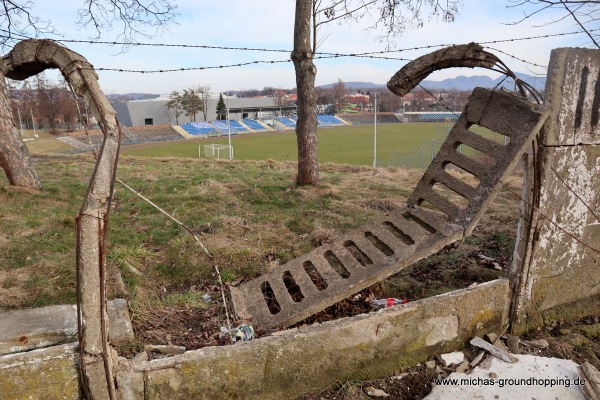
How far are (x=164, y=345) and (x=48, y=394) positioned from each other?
0.93 metres

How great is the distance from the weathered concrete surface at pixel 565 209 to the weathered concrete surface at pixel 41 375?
3.60 metres

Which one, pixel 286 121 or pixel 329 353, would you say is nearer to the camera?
pixel 329 353

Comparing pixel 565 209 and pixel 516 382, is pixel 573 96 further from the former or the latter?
pixel 516 382

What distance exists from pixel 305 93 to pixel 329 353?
6.53 meters

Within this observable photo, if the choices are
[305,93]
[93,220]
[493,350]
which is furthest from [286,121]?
[93,220]

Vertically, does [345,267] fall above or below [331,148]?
above

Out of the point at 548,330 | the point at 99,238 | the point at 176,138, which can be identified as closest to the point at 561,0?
the point at 548,330

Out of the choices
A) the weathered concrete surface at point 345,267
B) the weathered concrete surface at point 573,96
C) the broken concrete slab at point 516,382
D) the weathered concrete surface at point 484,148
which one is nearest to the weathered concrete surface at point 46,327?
the weathered concrete surface at point 345,267

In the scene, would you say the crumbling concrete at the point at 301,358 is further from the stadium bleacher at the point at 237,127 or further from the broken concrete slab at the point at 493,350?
the stadium bleacher at the point at 237,127

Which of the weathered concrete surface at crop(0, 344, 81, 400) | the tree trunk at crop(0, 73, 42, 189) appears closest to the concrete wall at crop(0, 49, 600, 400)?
the weathered concrete surface at crop(0, 344, 81, 400)

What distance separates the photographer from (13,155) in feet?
26.7

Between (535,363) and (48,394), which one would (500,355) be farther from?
(48,394)

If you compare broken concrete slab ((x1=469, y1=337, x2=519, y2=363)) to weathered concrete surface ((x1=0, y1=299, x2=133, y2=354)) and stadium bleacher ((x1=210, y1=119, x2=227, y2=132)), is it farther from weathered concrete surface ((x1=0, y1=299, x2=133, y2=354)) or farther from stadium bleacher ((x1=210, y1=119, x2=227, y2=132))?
stadium bleacher ((x1=210, y1=119, x2=227, y2=132))

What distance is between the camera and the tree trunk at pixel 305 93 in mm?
8586
